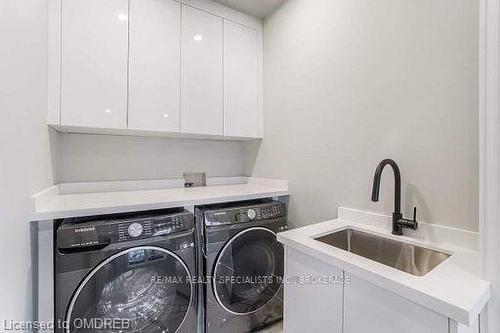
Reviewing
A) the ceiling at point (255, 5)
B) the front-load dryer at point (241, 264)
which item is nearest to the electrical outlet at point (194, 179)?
the front-load dryer at point (241, 264)

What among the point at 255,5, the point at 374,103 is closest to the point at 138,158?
the point at 255,5

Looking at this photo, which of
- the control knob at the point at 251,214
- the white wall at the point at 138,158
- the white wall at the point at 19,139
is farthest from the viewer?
the white wall at the point at 138,158

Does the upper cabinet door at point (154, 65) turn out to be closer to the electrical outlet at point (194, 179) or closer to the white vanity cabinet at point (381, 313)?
the electrical outlet at point (194, 179)

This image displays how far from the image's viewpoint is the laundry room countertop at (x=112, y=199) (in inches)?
44.1

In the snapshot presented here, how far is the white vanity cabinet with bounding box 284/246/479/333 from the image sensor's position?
69cm

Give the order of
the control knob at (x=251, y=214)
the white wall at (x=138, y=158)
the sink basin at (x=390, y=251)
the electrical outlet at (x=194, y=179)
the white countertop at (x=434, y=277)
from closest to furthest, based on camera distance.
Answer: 1. the white countertop at (x=434, y=277)
2. the sink basin at (x=390, y=251)
3. the control knob at (x=251, y=214)
4. the white wall at (x=138, y=158)
5. the electrical outlet at (x=194, y=179)

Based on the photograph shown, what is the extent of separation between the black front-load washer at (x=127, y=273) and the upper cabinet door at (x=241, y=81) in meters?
0.92

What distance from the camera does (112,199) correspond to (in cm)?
144

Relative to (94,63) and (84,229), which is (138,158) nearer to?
(94,63)

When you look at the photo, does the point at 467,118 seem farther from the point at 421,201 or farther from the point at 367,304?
the point at 367,304

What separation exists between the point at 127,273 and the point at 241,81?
161 cm

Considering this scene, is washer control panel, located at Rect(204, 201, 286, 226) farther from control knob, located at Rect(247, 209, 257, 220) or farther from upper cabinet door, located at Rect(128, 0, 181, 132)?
upper cabinet door, located at Rect(128, 0, 181, 132)

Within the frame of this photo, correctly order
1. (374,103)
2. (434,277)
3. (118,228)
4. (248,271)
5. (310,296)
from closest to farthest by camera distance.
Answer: (434,277) → (310,296) → (118,228) → (374,103) → (248,271)

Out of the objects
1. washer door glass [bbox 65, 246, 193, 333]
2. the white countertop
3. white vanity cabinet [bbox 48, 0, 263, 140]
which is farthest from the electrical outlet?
the white countertop
